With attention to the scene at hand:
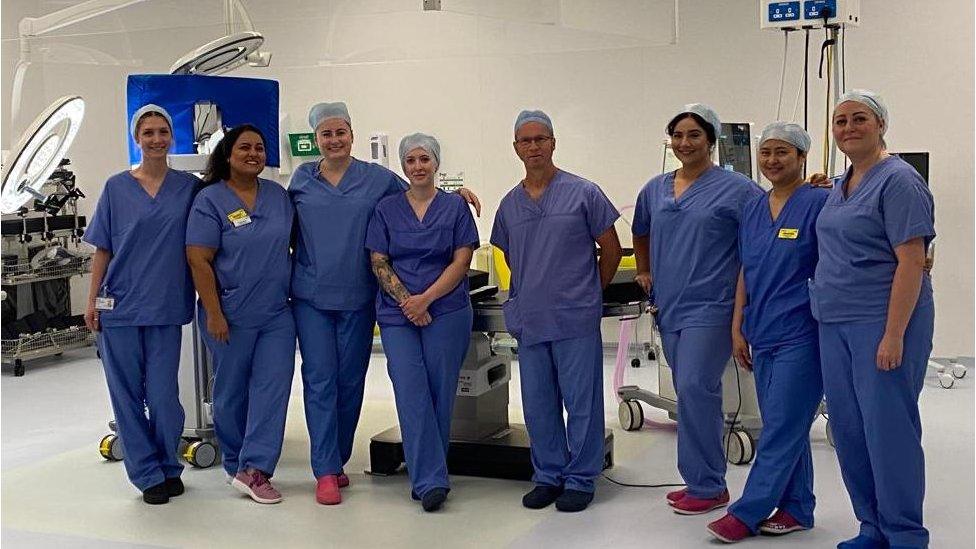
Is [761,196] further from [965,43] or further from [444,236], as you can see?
[965,43]

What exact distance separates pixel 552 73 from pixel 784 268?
3793 mm

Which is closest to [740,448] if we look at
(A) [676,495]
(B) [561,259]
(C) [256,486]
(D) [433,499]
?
(A) [676,495]

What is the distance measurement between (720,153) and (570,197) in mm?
1427

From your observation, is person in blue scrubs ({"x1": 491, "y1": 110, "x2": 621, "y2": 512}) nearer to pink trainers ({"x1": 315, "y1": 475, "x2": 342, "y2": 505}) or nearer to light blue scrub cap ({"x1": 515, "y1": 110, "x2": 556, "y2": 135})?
light blue scrub cap ({"x1": 515, "y1": 110, "x2": 556, "y2": 135})

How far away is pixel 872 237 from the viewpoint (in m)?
2.91

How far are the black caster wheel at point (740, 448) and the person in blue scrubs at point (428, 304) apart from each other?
115 cm

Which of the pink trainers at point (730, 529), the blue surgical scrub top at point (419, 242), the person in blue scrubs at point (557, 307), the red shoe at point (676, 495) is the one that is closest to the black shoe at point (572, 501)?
the person in blue scrubs at point (557, 307)

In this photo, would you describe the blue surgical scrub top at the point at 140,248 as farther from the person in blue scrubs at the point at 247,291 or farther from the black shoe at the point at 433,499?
the black shoe at the point at 433,499

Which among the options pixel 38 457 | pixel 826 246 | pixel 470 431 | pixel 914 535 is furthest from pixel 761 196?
pixel 38 457

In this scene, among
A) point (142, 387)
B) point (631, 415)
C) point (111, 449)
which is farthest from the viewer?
point (631, 415)

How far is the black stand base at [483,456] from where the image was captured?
4.10 meters

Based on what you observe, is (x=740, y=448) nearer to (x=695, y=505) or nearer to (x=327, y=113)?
(x=695, y=505)

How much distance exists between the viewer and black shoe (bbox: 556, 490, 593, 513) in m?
3.71

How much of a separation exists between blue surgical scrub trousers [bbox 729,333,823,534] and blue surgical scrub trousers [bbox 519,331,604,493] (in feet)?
1.87
